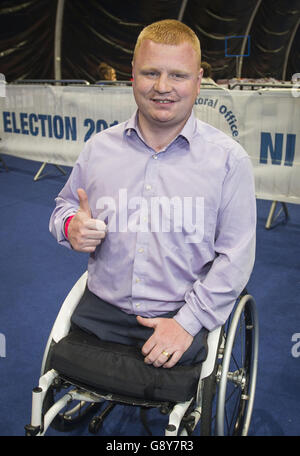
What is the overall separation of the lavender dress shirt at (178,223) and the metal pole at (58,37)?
10.0 metres

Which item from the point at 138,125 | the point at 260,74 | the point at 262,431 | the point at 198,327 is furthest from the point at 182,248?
the point at 260,74

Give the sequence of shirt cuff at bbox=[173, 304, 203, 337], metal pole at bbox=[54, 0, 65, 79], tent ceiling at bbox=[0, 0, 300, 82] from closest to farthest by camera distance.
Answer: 1. shirt cuff at bbox=[173, 304, 203, 337]
2. tent ceiling at bbox=[0, 0, 300, 82]
3. metal pole at bbox=[54, 0, 65, 79]

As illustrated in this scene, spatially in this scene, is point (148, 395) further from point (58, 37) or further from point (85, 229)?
point (58, 37)

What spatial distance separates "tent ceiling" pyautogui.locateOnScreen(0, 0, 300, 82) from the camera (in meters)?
9.79

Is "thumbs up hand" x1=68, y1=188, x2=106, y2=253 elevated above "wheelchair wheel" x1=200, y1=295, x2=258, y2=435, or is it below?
above

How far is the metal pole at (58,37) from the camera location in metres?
10.3

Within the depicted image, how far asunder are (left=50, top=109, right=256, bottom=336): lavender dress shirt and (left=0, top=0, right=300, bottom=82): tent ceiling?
9.16 m

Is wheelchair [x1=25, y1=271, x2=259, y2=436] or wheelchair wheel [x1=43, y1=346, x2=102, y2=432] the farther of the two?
wheelchair wheel [x1=43, y1=346, x2=102, y2=432]

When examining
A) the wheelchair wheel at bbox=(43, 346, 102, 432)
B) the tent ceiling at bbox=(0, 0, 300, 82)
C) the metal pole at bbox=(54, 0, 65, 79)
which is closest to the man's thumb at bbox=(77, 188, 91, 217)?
the wheelchair wheel at bbox=(43, 346, 102, 432)

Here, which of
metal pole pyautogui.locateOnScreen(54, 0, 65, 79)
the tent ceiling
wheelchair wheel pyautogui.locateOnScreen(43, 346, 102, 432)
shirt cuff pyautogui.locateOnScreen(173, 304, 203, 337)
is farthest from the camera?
metal pole pyautogui.locateOnScreen(54, 0, 65, 79)

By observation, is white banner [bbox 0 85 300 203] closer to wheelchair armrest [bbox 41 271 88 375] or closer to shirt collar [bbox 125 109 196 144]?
shirt collar [bbox 125 109 196 144]

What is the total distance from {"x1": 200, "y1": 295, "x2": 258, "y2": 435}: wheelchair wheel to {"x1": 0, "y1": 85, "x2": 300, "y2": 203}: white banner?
8.13 ft

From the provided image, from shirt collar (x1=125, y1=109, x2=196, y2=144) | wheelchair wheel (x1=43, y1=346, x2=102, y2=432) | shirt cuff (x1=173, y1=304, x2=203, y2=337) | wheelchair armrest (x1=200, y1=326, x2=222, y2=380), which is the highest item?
shirt collar (x1=125, y1=109, x2=196, y2=144)
